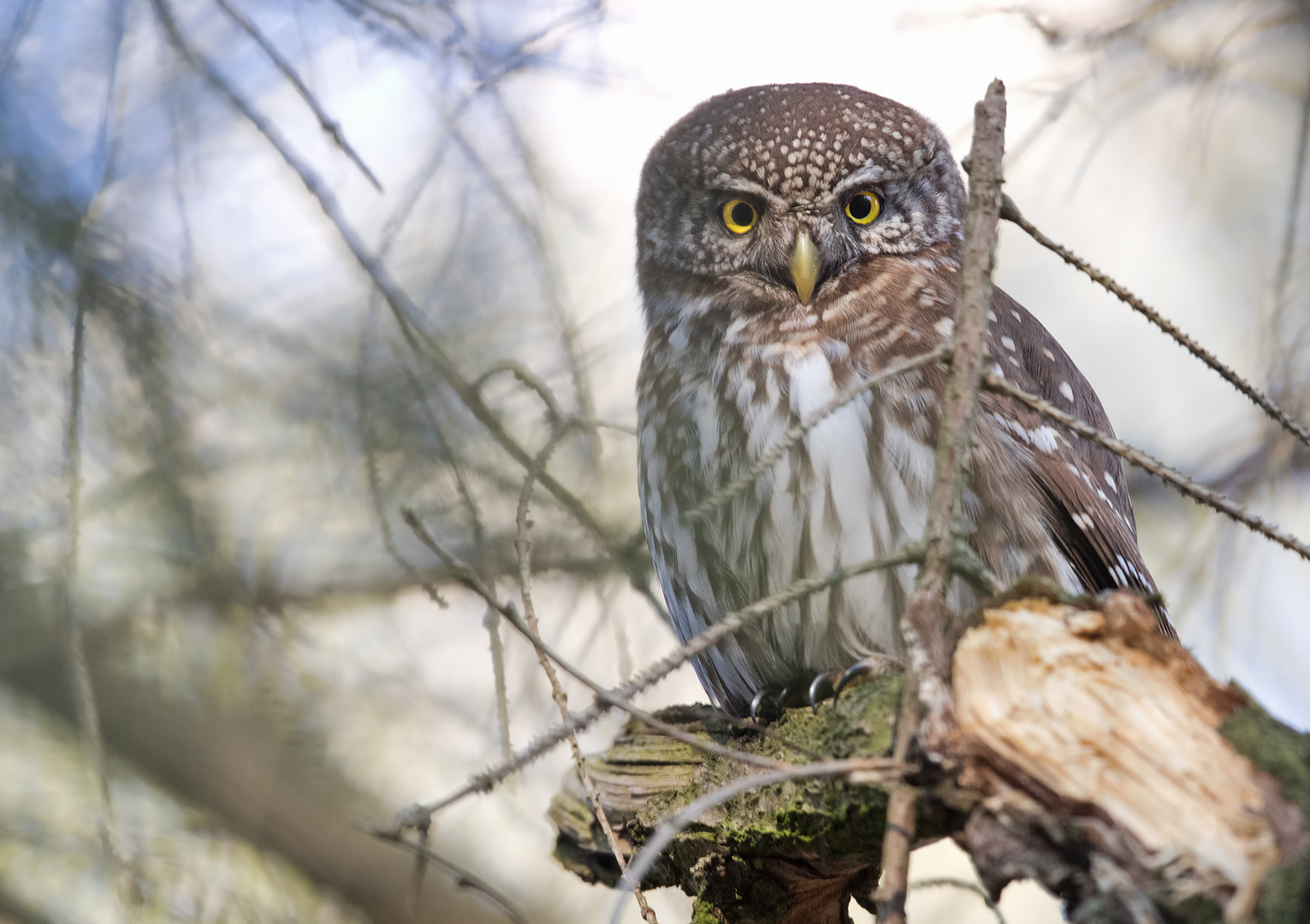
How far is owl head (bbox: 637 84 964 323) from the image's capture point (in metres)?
2.65

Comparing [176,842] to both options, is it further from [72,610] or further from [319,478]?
[72,610]

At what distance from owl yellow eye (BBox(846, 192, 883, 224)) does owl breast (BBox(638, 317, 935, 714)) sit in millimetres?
451

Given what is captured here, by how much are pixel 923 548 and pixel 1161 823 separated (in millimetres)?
395

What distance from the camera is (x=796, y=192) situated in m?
2.67

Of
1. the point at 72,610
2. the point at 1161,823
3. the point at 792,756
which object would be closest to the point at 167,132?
the point at 72,610

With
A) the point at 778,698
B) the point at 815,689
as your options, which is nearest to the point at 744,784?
the point at 815,689

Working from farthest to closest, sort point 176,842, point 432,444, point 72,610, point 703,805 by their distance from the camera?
point 176,842 < point 432,444 < point 72,610 < point 703,805

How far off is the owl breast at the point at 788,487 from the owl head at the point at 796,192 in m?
0.23

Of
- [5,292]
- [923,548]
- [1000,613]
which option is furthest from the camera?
[5,292]

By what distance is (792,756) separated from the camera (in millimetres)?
1972

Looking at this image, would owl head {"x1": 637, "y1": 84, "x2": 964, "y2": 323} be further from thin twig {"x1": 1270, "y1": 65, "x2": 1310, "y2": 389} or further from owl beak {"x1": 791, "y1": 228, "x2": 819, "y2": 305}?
thin twig {"x1": 1270, "y1": 65, "x2": 1310, "y2": 389}

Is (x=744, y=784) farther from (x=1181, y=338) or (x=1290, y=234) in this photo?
(x=1290, y=234)

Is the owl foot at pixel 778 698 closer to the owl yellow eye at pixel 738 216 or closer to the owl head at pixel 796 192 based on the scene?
the owl head at pixel 796 192

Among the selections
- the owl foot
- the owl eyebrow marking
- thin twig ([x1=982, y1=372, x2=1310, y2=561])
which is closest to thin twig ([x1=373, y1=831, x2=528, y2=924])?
thin twig ([x1=982, y1=372, x2=1310, y2=561])
